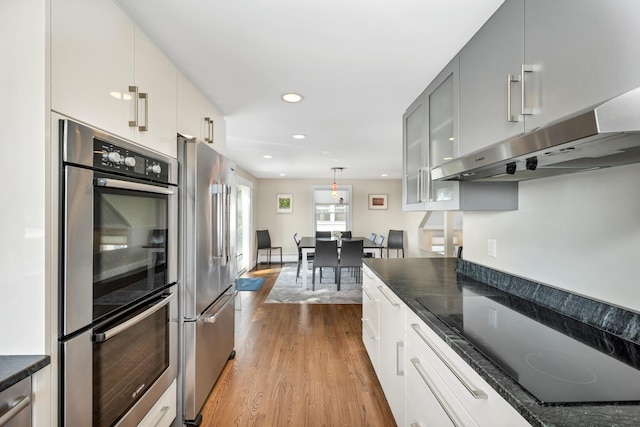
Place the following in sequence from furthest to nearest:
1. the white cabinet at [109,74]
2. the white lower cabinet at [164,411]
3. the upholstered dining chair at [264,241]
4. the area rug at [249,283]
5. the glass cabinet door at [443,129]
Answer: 1. the upholstered dining chair at [264,241]
2. the area rug at [249,283]
3. the glass cabinet door at [443,129]
4. the white lower cabinet at [164,411]
5. the white cabinet at [109,74]

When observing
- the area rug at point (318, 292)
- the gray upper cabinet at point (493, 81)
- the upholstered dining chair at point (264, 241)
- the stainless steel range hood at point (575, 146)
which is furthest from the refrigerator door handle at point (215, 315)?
the upholstered dining chair at point (264, 241)

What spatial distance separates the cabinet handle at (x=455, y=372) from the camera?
907 millimetres

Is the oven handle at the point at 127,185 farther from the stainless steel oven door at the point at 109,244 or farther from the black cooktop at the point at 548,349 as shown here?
the black cooktop at the point at 548,349

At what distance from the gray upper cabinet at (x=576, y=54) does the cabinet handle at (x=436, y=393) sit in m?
1.01

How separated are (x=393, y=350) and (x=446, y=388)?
29.1 inches

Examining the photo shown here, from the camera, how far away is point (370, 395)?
7.41 feet

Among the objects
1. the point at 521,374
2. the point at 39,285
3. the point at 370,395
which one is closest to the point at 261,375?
the point at 370,395

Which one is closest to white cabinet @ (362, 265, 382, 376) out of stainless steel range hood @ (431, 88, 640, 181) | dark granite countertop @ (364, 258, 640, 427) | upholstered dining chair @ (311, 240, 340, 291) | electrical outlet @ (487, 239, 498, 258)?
dark granite countertop @ (364, 258, 640, 427)

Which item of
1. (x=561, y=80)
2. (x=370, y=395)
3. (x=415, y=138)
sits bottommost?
(x=370, y=395)

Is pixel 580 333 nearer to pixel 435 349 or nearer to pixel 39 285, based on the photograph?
pixel 435 349

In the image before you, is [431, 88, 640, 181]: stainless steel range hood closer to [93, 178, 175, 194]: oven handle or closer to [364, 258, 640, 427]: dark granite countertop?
[364, 258, 640, 427]: dark granite countertop

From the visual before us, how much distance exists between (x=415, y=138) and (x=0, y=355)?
243 cm

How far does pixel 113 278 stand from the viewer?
4.12 feet

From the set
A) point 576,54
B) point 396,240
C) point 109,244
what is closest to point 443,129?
point 576,54
